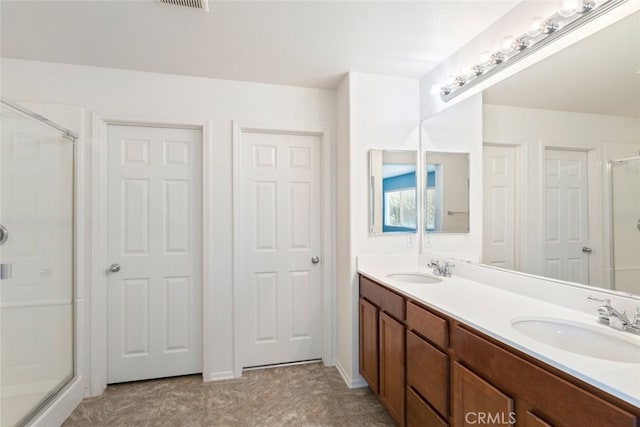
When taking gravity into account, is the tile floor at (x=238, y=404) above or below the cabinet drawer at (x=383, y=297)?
below

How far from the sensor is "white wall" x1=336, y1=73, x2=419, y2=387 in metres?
2.26

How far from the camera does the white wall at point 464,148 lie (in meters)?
1.91

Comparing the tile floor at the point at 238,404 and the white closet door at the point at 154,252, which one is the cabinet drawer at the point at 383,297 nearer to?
the tile floor at the point at 238,404

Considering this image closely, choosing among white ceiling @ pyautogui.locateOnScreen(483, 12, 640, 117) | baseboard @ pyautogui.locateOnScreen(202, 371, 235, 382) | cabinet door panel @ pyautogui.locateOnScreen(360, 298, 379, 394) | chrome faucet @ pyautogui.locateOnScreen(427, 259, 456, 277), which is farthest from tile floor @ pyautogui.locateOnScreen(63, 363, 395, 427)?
white ceiling @ pyautogui.locateOnScreen(483, 12, 640, 117)

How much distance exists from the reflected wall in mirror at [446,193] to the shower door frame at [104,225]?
1699 millimetres

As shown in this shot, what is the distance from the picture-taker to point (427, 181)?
2.33 meters

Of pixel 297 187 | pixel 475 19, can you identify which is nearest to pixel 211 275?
pixel 297 187

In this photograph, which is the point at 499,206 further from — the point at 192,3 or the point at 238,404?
the point at 238,404

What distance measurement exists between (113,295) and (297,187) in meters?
1.64

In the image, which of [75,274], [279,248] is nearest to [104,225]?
[75,274]

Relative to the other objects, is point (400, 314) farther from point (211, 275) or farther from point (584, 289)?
point (211, 275)

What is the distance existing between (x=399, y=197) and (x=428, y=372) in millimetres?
1301

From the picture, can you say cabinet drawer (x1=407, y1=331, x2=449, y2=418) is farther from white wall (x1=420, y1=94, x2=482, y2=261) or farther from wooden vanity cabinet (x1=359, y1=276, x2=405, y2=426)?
white wall (x1=420, y1=94, x2=482, y2=261)
